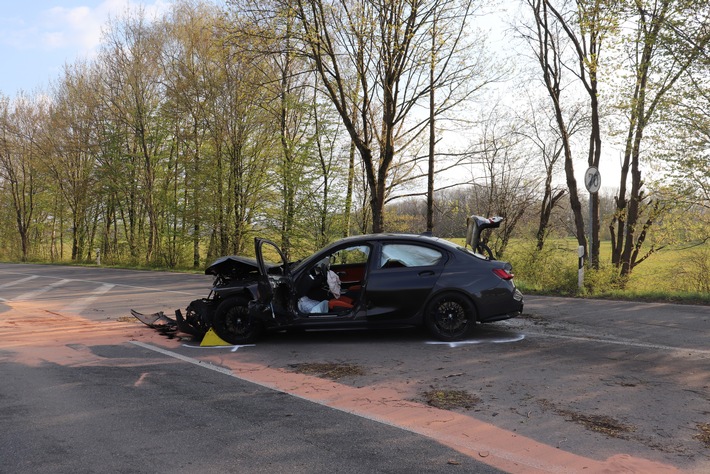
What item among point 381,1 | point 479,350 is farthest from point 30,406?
point 381,1

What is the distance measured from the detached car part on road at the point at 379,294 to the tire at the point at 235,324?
0.01 meters

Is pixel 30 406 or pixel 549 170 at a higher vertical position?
pixel 549 170

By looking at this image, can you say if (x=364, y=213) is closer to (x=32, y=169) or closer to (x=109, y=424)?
(x=109, y=424)

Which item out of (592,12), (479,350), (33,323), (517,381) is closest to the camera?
(517,381)

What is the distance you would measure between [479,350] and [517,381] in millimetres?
1397

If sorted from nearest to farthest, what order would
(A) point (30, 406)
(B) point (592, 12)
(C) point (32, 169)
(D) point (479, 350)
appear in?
(A) point (30, 406)
(D) point (479, 350)
(B) point (592, 12)
(C) point (32, 169)

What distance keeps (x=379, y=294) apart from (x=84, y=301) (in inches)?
365

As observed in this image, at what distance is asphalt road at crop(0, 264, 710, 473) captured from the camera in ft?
12.7

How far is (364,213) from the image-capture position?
93.4ft

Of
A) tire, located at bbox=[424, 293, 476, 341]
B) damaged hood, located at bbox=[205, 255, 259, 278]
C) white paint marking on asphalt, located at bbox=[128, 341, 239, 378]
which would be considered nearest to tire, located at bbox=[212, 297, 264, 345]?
damaged hood, located at bbox=[205, 255, 259, 278]

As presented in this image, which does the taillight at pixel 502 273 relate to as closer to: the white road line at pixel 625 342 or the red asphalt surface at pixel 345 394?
the white road line at pixel 625 342

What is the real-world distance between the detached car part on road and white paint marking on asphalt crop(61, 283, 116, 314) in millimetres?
5624

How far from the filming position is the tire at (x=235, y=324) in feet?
25.5

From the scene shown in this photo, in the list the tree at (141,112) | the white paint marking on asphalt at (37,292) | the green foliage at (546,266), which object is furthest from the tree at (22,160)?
the green foliage at (546,266)
